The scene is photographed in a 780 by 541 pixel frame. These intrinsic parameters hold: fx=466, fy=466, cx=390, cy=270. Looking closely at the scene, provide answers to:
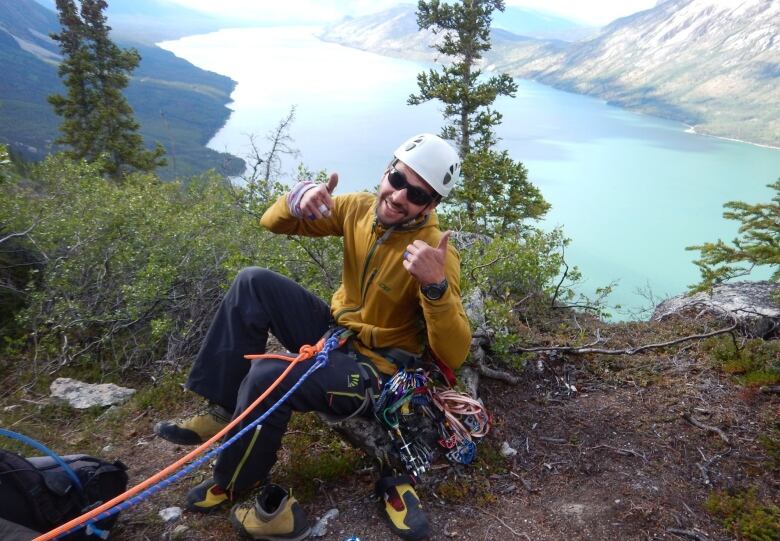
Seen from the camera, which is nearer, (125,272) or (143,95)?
(125,272)

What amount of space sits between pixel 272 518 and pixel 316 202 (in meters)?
1.93

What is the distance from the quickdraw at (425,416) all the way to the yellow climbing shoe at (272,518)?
2.49 ft

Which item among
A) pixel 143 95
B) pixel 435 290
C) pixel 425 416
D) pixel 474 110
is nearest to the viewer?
pixel 435 290

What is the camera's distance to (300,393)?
2.79 metres

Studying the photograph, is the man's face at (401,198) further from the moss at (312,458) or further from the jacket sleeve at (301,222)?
the moss at (312,458)

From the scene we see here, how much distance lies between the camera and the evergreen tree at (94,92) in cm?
2133

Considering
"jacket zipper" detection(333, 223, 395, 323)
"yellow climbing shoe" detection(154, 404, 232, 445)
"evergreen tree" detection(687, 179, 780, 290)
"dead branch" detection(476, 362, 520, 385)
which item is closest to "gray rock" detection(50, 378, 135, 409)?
"yellow climbing shoe" detection(154, 404, 232, 445)

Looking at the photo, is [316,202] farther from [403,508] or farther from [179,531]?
[179,531]

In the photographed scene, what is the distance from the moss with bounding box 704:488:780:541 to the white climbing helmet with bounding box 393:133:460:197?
2755mm

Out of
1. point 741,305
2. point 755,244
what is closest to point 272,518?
point 755,244

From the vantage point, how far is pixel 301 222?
3.35 meters

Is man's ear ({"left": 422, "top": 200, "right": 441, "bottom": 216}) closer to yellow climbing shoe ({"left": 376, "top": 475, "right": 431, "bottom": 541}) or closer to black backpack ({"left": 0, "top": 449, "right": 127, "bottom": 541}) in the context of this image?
yellow climbing shoe ({"left": 376, "top": 475, "right": 431, "bottom": 541})

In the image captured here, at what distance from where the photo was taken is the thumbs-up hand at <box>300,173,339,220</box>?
3.02 m

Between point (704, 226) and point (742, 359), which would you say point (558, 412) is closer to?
point (742, 359)
